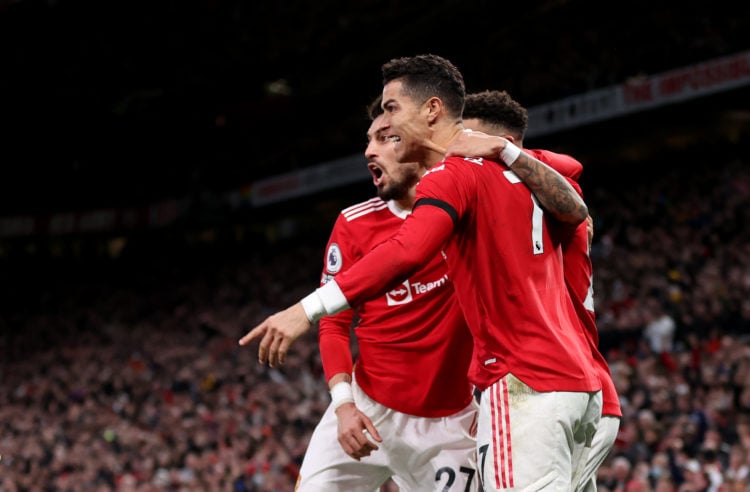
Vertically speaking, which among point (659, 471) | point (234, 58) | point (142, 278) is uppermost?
point (234, 58)

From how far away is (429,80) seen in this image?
3.60 metres

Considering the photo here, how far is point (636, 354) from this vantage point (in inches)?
477

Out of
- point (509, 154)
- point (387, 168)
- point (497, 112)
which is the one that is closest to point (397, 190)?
point (387, 168)

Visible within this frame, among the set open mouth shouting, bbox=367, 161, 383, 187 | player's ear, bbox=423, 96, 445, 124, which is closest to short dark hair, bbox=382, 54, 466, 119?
player's ear, bbox=423, 96, 445, 124

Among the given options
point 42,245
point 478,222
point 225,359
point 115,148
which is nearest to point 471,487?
point 478,222

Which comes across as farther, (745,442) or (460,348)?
(745,442)

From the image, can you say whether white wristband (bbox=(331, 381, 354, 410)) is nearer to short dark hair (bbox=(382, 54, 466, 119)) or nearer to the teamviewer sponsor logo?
the teamviewer sponsor logo

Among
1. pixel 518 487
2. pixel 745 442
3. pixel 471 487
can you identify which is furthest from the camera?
pixel 745 442

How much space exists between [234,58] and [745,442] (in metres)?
20.5

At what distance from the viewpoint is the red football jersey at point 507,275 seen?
3.15 m

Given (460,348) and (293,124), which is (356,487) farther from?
(293,124)

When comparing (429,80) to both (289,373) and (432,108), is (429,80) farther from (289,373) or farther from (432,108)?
(289,373)

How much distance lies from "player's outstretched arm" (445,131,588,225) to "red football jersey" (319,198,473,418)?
3.65 feet

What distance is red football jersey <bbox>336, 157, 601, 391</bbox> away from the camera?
3152mm
